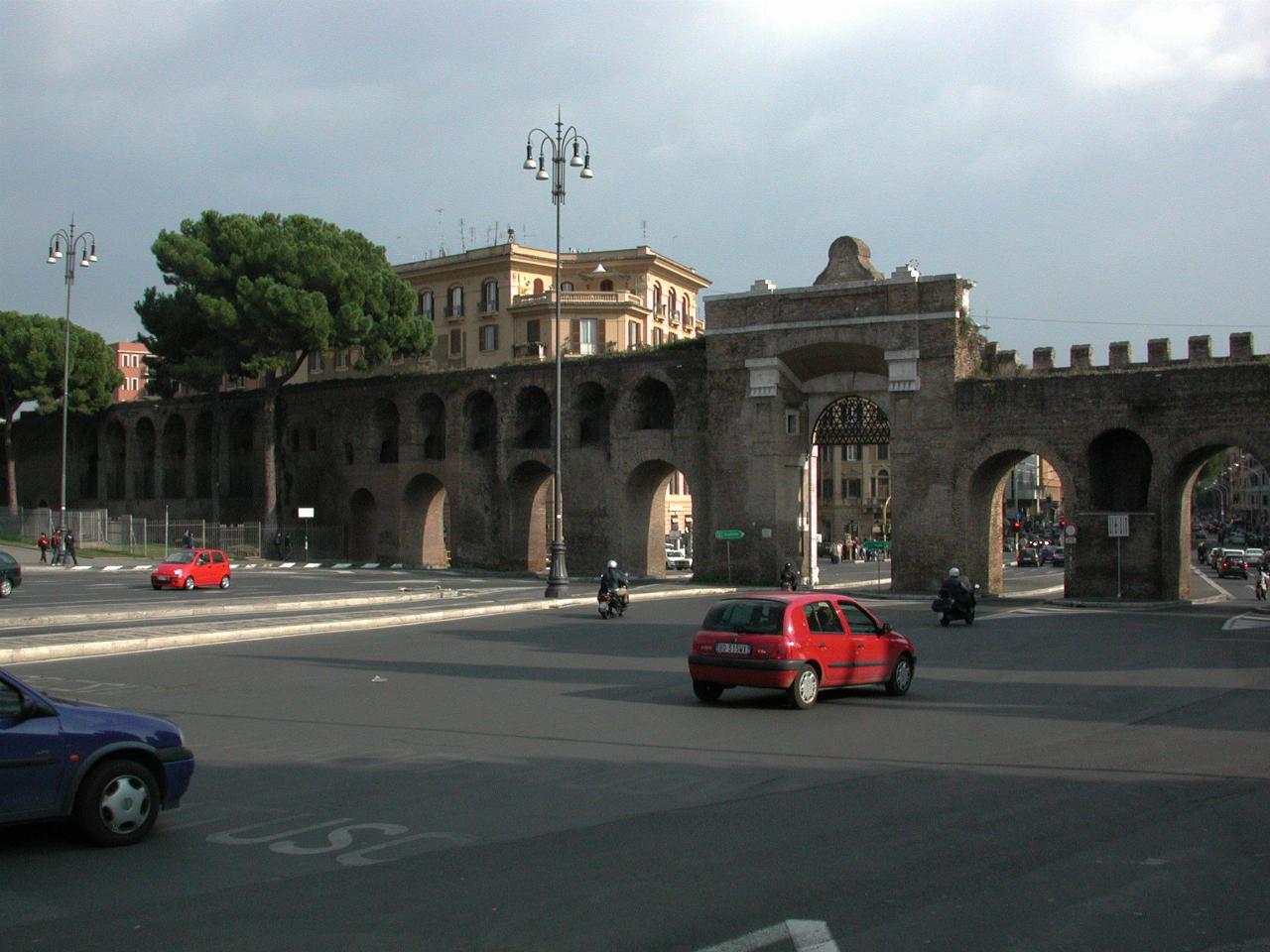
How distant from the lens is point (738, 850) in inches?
289

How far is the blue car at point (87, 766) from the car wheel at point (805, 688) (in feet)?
25.2

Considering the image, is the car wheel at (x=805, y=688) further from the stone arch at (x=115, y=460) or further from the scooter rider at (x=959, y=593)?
the stone arch at (x=115, y=460)

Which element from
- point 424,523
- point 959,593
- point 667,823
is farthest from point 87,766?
point 424,523

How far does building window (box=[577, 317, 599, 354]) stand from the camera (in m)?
71.5

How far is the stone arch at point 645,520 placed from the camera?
161 ft

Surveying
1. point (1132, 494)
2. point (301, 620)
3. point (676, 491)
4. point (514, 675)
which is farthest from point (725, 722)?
point (676, 491)

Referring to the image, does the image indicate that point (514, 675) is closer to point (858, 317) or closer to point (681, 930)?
point (681, 930)

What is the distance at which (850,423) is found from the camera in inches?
1797

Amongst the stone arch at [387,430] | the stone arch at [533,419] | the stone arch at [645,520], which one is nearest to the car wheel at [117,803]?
the stone arch at [645,520]

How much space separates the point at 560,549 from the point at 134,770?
2585 cm

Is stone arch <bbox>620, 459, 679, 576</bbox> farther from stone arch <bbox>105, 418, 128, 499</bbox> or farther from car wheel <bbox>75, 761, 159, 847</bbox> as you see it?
car wheel <bbox>75, 761, 159, 847</bbox>

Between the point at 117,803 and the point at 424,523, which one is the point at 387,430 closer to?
the point at 424,523

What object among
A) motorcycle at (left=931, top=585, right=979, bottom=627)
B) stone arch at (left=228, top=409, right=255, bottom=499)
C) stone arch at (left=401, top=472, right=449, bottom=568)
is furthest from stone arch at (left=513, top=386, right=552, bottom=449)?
motorcycle at (left=931, top=585, right=979, bottom=627)

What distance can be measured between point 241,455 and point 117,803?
201ft
